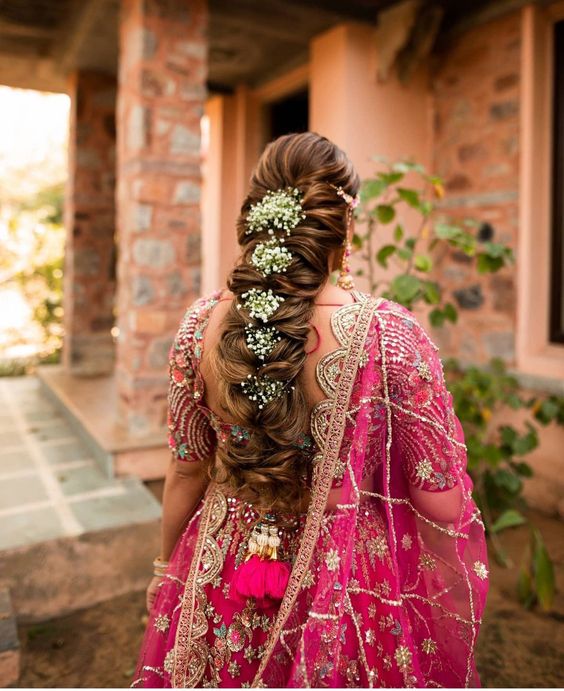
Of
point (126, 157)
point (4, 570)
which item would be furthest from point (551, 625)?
point (126, 157)

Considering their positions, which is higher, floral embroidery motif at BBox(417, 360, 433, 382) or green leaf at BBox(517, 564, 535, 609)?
floral embroidery motif at BBox(417, 360, 433, 382)

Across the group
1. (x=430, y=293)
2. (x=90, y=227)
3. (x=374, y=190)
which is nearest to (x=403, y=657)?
(x=430, y=293)

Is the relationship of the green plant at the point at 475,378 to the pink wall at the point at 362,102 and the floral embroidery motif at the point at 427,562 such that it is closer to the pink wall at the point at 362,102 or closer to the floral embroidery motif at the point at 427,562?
the pink wall at the point at 362,102

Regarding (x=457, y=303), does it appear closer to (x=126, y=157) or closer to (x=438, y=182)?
(x=438, y=182)

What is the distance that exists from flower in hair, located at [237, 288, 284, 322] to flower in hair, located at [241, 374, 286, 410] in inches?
Result: 4.4

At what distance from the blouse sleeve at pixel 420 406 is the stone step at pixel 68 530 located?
198 cm

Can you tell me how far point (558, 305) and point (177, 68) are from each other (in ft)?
9.13

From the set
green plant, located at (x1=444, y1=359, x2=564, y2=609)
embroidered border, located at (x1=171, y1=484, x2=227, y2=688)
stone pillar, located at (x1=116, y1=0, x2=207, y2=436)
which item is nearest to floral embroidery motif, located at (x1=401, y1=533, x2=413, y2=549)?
embroidered border, located at (x1=171, y1=484, x2=227, y2=688)

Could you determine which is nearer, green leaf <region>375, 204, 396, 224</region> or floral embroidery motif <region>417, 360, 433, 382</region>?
floral embroidery motif <region>417, 360, 433, 382</region>

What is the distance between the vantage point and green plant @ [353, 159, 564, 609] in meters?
2.70

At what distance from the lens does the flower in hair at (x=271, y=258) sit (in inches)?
46.3

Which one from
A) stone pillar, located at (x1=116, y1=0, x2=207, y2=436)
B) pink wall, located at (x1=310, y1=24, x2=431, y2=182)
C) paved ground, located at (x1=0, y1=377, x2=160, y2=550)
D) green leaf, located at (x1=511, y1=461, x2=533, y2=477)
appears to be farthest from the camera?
pink wall, located at (x1=310, y1=24, x2=431, y2=182)

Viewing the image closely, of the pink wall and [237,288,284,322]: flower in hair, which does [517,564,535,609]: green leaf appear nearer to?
[237,288,284,322]: flower in hair

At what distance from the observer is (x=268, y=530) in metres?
1.25
